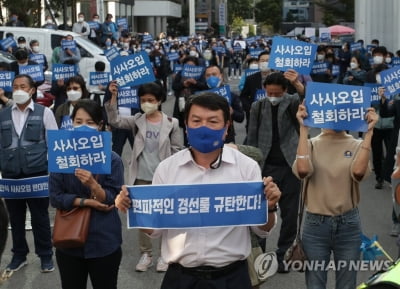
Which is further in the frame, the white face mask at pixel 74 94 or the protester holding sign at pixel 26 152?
the white face mask at pixel 74 94

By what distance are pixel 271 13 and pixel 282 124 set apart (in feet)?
334

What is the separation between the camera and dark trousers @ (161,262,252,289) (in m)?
3.62

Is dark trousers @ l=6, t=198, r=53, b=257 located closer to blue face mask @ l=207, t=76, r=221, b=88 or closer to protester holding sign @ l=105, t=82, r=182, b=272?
protester holding sign @ l=105, t=82, r=182, b=272

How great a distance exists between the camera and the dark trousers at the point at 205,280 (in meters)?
3.62

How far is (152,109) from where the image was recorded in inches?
273

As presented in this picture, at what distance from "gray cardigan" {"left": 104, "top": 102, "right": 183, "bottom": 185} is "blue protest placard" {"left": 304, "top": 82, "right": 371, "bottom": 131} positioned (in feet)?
7.38

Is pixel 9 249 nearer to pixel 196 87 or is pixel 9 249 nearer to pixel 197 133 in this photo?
pixel 196 87

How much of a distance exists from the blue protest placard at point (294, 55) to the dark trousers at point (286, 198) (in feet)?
4.82

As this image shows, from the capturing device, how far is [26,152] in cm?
668

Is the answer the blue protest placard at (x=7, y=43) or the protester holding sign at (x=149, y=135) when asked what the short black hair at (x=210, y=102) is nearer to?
the protester holding sign at (x=149, y=135)

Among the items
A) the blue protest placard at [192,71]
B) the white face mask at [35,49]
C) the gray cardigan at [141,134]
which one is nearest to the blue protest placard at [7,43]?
the white face mask at [35,49]

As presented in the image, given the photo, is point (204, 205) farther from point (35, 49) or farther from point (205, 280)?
point (35, 49)

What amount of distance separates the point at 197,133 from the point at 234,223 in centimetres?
47

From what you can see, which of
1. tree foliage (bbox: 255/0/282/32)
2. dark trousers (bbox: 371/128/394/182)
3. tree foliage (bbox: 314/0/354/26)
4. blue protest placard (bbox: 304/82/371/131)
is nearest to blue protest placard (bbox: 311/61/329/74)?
dark trousers (bbox: 371/128/394/182)
